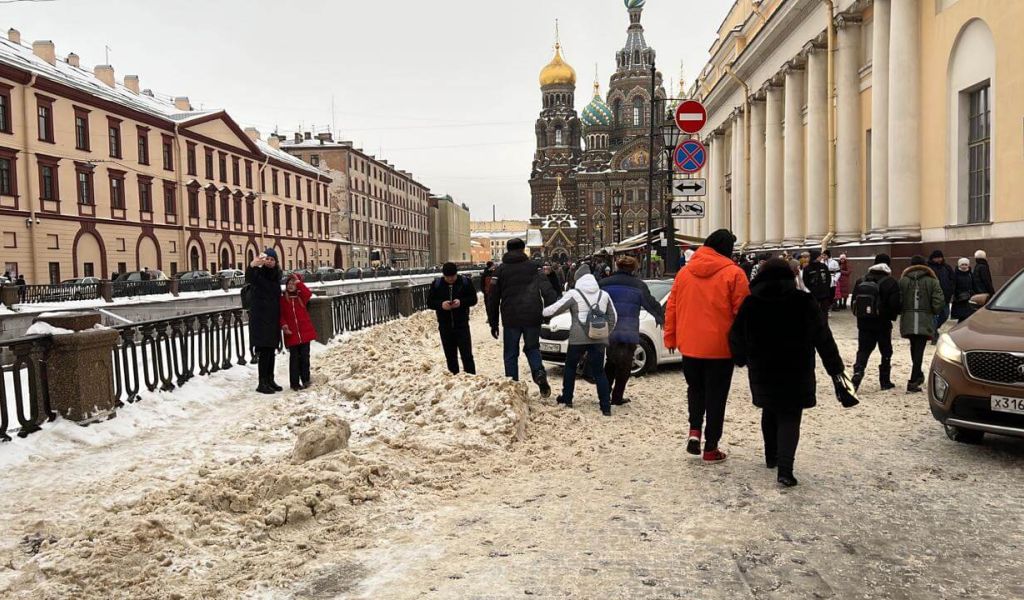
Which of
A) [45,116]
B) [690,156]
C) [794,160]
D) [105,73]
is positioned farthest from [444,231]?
[690,156]

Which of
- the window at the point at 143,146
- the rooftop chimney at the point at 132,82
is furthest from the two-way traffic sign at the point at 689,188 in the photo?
the rooftop chimney at the point at 132,82

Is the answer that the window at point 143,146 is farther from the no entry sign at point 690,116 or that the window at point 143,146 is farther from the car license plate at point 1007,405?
the car license plate at point 1007,405

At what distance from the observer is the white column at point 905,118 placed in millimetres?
19969

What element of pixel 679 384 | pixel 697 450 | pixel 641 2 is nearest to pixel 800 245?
pixel 679 384

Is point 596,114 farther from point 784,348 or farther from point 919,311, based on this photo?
point 784,348

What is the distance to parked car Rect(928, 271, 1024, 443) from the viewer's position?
5.72 metres

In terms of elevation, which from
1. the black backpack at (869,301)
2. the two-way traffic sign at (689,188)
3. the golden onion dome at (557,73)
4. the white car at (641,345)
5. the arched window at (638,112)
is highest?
the golden onion dome at (557,73)

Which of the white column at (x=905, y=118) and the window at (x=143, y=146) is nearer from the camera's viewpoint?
the white column at (x=905, y=118)

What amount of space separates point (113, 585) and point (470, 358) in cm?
648

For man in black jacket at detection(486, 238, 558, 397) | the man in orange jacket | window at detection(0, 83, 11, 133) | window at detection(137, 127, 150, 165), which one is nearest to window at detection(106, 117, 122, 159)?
window at detection(137, 127, 150, 165)

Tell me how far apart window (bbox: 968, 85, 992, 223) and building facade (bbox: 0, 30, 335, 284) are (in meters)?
36.9

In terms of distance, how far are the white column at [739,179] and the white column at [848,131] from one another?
39.8 feet

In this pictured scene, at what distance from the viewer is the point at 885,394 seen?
30.2 ft

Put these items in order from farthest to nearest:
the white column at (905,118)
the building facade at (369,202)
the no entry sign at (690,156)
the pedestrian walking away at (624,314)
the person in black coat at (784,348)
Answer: the building facade at (369,202), the white column at (905,118), the no entry sign at (690,156), the pedestrian walking away at (624,314), the person in black coat at (784,348)
